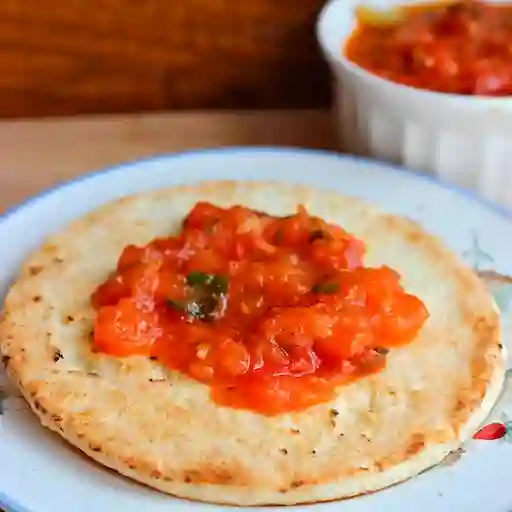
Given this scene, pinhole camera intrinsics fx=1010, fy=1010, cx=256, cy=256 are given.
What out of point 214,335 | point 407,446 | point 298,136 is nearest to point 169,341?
point 214,335

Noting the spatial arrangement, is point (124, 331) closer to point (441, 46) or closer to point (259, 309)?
point (259, 309)

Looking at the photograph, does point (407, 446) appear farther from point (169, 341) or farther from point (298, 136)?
point (298, 136)

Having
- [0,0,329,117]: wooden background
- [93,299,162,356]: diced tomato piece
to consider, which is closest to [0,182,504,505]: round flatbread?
[93,299,162,356]: diced tomato piece

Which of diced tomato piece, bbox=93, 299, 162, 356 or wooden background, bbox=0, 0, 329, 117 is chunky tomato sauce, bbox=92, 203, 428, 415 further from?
wooden background, bbox=0, 0, 329, 117

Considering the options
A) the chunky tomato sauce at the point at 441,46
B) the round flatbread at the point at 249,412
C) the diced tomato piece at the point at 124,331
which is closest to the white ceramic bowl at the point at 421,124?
the chunky tomato sauce at the point at 441,46

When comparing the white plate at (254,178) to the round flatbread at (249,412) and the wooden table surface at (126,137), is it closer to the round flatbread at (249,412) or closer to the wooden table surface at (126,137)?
the round flatbread at (249,412)
